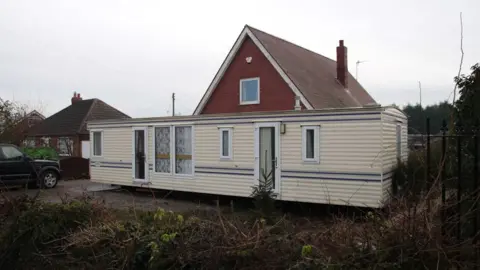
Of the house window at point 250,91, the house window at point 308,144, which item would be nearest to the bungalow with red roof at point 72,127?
the house window at point 250,91

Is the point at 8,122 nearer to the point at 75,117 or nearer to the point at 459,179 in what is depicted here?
the point at 75,117

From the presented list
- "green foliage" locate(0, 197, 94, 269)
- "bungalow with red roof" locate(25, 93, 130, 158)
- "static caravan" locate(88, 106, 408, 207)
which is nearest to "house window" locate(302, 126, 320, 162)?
"static caravan" locate(88, 106, 408, 207)

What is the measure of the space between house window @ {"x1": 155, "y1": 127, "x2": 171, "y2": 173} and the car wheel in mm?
5479

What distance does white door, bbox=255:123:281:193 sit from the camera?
32.5ft

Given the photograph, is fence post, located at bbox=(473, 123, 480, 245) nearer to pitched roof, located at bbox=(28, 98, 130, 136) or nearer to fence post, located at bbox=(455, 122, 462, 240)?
fence post, located at bbox=(455, 122, 462, 240)

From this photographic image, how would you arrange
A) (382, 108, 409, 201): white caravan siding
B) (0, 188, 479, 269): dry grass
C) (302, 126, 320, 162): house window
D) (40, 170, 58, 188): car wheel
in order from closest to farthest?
(0, 188, 479, 269): dry grass, (382, 108, 409, 201): white caravan siding, (302, 126, 320, 162): house window, (40, 170, 58, 188): car wheel

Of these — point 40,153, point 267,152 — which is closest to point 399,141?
point 267,152

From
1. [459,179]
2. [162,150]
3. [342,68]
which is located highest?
[342,68]

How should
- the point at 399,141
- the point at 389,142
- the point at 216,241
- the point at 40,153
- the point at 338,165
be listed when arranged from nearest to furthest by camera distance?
the point at 216,241
the point at 338,165
the point at 389,142
the point at 399,141
the point at 40,153

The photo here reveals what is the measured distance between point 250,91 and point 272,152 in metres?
8.57

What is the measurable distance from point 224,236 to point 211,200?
7.82 meters

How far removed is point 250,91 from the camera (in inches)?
721

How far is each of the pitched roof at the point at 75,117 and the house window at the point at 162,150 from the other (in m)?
13.2

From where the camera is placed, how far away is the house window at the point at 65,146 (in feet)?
77.3
